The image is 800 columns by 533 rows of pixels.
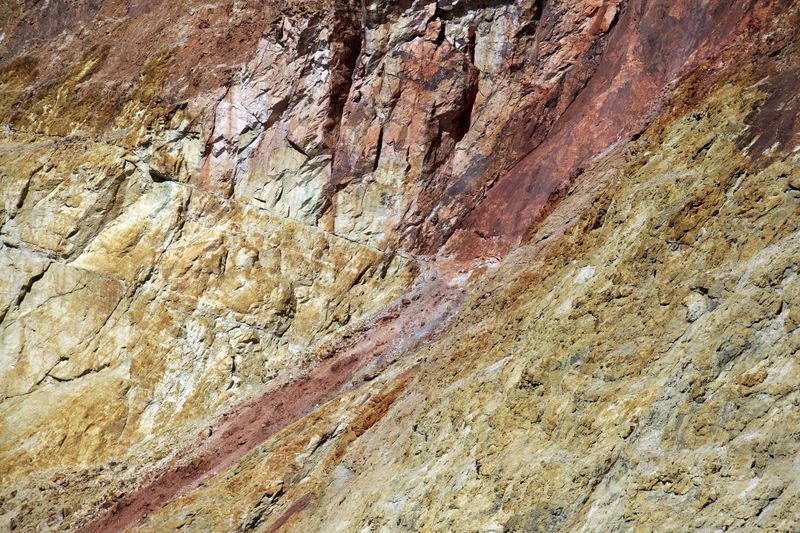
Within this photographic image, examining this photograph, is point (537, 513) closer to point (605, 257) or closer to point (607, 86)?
point (605, 257)

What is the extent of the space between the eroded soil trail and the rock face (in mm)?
102

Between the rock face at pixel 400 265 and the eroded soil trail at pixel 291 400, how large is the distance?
0.33 feet

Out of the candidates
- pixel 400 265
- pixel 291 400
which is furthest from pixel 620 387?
pixel 400 265

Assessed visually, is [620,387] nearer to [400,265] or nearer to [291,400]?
[291,400]

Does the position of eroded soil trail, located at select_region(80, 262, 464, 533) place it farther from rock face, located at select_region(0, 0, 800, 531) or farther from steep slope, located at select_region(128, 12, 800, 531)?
steep slope, located at select_region(128, 12, 800, 531)

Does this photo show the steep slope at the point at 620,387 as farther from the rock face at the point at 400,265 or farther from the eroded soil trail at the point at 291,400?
the eroded soil trail at the point at 291,400

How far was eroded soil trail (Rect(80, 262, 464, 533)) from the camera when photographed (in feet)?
59.8

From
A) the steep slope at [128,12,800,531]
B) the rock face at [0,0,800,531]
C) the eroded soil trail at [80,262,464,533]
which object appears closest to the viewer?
the steep slope at [128,12,800,531]

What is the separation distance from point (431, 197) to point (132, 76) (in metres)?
12.5

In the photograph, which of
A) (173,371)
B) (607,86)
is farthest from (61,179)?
(607,86)

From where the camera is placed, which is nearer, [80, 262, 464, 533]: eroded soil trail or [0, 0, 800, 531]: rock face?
A: [0, 0, 800, 531]: rock face

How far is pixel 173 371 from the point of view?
22.2m

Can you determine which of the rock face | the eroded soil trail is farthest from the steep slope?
the eroded soil trail

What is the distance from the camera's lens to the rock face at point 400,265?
951 cm
